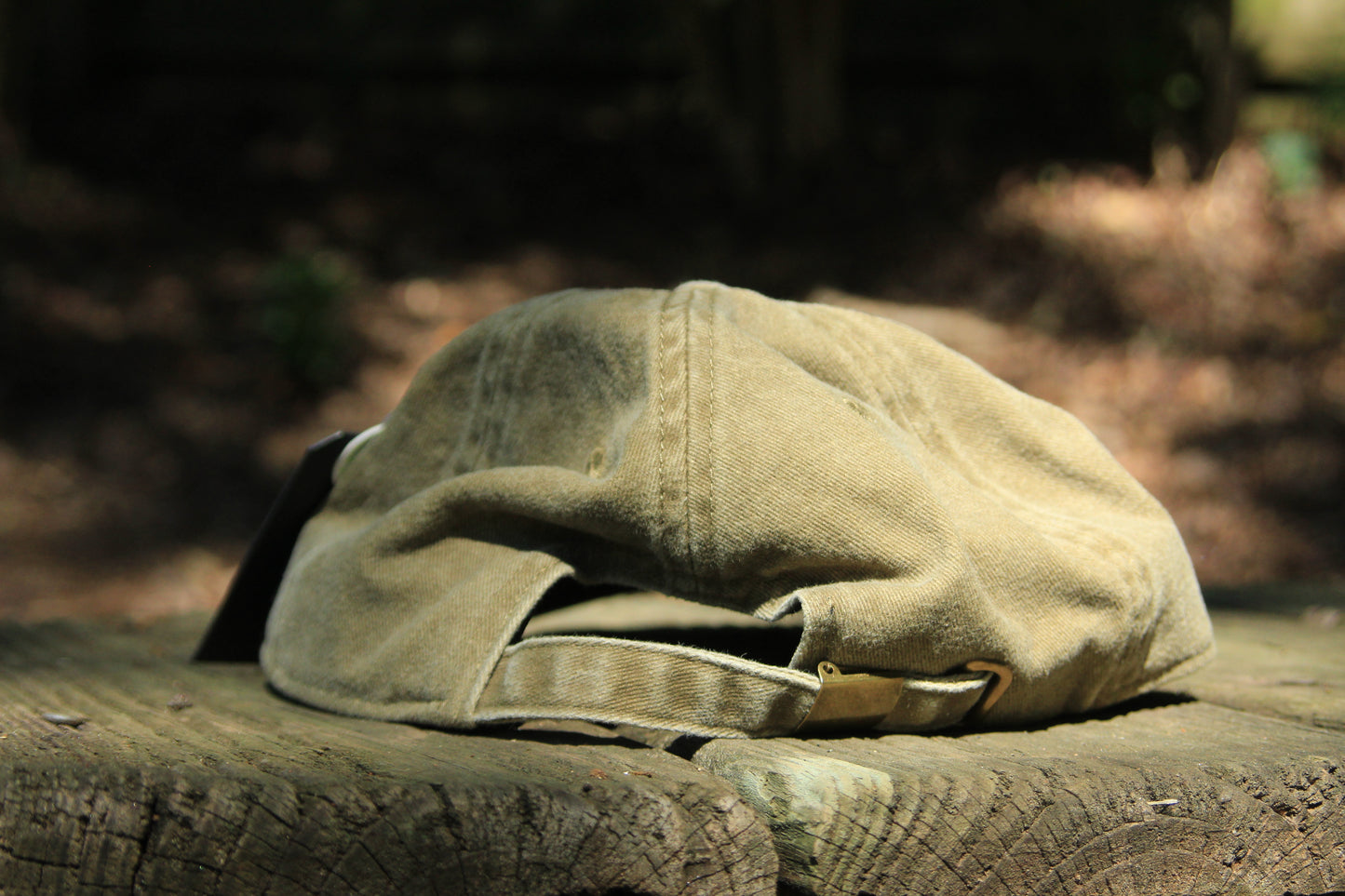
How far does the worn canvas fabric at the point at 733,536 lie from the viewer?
107 centimetres

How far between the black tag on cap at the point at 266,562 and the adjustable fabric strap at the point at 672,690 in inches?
19.6

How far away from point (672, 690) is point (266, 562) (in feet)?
2.38

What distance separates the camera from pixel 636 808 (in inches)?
35.3

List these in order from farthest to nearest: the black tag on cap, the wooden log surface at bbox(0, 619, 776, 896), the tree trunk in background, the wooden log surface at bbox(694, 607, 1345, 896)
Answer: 1. the tree trunk in background
2. the black tag on cap
3. the wooden log surface at bbox(694, 607, 1345, 896)
4. the wooden log surface at bbox(0, 619, 776, 896)

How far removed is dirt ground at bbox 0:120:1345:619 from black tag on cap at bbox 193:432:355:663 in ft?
7.79

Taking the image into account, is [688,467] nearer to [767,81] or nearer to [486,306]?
[486,306]

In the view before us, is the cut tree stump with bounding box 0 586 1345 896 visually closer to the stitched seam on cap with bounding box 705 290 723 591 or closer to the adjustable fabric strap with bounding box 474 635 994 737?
the adjustable fabric strap with bounding box 474 635 994 737

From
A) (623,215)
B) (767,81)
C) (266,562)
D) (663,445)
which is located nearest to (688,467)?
(663,445)

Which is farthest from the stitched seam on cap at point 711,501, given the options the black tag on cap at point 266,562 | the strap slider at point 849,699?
the black tag on cap at point 266,562

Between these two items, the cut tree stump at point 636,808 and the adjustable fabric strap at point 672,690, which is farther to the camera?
the adjustable fabric strap at point 672,690

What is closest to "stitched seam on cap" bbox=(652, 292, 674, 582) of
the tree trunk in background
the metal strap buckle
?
the metal strap buckle

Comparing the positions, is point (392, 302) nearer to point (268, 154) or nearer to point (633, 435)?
point (268, 154)

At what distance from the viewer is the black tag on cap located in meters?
1.49

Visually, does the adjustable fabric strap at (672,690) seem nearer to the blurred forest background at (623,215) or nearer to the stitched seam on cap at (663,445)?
the stitched seam on cap at (663,445)
